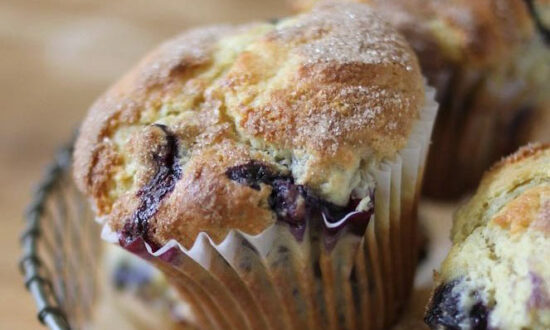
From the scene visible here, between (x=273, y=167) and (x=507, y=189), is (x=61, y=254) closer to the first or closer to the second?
(x=273, y=167)

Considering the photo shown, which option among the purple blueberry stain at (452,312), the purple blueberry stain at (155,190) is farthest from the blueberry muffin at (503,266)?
the purple blueberry stain at (155,190)

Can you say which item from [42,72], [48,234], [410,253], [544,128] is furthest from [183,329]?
[42,72]

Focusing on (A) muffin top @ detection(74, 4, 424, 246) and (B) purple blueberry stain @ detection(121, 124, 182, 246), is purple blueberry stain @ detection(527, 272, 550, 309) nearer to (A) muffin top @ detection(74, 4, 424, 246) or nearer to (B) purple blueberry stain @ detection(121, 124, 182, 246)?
(A) muffin top @ detection(74, 4, 424, 246)

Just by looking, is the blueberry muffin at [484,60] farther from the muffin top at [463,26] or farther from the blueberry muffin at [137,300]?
the blueberry muffin at [137,300]

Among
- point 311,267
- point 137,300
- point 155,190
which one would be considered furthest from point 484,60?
point 137,300

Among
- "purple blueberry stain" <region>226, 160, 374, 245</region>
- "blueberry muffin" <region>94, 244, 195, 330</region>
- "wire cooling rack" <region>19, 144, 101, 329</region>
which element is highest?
"purple blueberry stain" <region>226, 160, 374, 245</region>

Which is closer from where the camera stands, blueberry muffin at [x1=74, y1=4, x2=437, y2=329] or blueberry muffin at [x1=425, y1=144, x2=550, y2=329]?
blueberry muffin at [x1=425, y1=144, x2=550, y2=329]

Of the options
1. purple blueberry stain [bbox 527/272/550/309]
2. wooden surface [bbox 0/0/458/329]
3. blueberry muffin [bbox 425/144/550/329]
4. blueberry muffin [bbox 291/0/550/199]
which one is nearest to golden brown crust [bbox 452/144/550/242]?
blueberry muffin [bbox 425/144/550/329]
